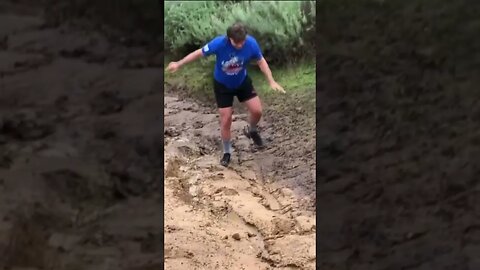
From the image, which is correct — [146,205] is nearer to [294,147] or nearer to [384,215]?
[384,215]

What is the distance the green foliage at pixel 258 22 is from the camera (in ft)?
12.8

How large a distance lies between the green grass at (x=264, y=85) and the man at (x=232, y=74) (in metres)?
0.06

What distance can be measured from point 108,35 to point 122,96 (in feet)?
0.58

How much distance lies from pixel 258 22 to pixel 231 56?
1287 mm

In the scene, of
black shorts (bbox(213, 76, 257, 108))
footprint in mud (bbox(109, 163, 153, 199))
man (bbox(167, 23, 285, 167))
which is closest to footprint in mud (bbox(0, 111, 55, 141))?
footprint in mud (bbox(109, 163, 153, 199))

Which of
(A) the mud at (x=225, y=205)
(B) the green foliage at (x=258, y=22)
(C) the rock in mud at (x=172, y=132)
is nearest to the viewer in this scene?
(A) the mud at (x=225, y=205)

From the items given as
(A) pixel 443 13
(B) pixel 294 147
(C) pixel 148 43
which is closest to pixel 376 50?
(A) pixel 443 13

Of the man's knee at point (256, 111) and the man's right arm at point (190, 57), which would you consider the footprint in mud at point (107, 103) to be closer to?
the man's right arm at point (190, 57)

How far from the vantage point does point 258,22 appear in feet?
14.3

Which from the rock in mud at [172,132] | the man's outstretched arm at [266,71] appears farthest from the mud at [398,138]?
the rock in mud at [172,132]

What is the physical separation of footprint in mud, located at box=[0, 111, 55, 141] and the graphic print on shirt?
1181 mm

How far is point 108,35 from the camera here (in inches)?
81.4

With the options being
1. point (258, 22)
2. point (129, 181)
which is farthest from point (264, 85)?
point (129, 181)

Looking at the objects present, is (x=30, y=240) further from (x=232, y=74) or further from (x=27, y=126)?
(x=232, y=74)
